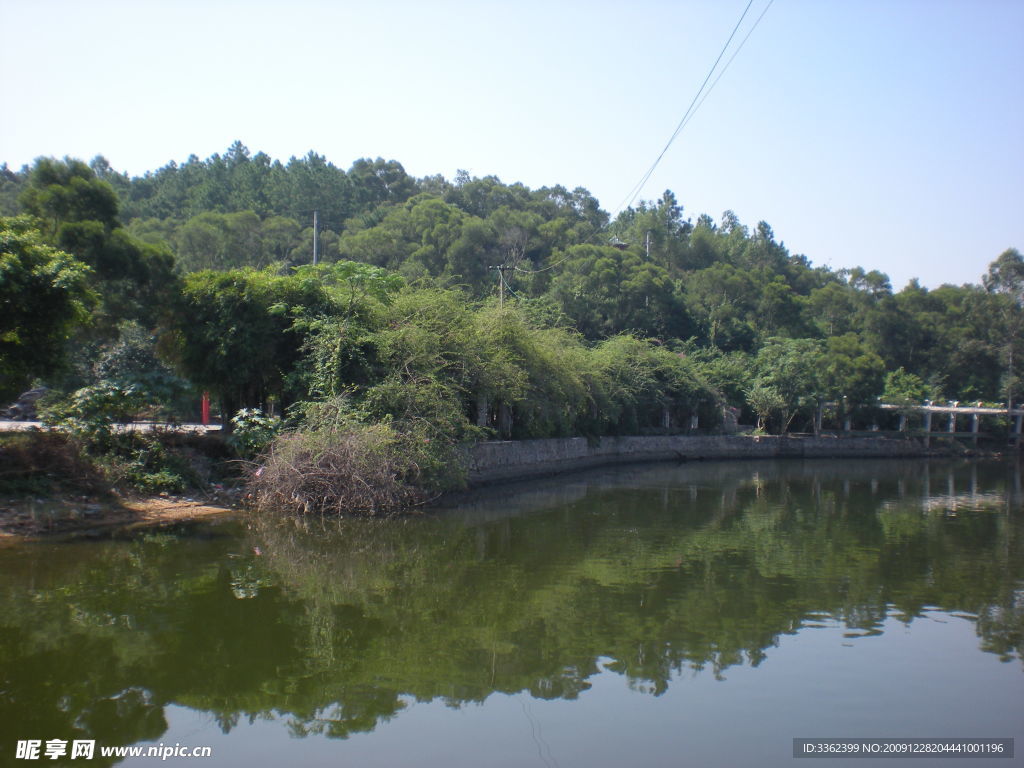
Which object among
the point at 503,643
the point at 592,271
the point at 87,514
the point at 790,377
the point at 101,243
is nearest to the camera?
the point at 503,643

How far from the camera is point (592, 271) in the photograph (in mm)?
48406

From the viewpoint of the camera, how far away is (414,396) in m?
18.5

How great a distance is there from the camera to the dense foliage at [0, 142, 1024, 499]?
721 inches

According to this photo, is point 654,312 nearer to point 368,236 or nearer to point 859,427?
point 859,427

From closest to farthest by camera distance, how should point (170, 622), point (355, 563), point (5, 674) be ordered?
1. point (5, 674)
2. point (170, 622)
3. point (355, 563)

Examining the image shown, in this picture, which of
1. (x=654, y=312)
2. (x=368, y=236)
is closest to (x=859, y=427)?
(x=654, y=312)

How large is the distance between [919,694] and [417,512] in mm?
12138

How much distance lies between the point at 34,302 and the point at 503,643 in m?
10.7

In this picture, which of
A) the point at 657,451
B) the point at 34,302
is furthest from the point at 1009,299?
the point at 34,302

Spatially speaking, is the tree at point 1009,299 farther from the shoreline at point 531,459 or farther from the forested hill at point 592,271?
the shoreline at point 531,459

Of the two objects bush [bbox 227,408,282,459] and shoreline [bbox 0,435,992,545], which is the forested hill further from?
bush [bbox 227,408,282,459]

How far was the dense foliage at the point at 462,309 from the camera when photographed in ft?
60.1

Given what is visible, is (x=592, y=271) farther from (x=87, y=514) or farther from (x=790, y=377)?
(x=87, y=514)

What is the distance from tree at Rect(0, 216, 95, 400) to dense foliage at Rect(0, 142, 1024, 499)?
47 millimetres
